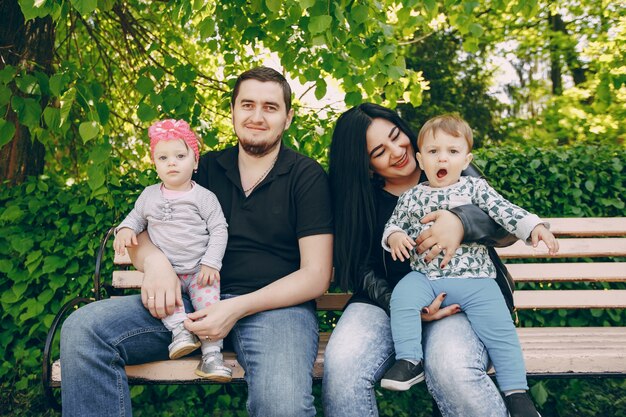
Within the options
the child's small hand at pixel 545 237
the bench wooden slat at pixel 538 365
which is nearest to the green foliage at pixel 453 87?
the bench wooden slat at pixel 538 365

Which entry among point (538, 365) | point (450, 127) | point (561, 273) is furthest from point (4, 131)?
point (561, 273)

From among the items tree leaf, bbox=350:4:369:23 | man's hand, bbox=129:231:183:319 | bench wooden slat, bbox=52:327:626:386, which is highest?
tree leaf, bbox=350:4:369:23

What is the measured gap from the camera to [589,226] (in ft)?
11.2

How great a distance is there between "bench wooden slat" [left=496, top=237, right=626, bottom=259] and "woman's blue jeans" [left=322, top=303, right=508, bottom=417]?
105 centimetres

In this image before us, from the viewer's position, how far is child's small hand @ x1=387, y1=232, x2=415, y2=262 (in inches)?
98.1

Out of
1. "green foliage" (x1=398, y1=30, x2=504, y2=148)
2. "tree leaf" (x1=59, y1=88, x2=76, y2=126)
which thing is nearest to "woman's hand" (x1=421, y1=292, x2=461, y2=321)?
"tree leaf" (x1=59, y1=88, x2=76, y2=126)

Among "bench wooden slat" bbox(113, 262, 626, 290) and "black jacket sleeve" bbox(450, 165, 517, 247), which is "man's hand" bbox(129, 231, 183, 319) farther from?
"black jacket sleeve" bbox(450, 165, 517, 247)

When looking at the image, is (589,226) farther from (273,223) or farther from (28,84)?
(28,84)

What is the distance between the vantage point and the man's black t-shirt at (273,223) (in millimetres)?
2760

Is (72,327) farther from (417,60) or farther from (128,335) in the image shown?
(417,60)

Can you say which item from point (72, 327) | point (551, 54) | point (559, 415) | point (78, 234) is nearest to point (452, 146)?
point (72, 327)

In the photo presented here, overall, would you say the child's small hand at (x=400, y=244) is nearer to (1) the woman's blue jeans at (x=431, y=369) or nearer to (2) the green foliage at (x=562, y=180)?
(1) the woman's blue jeans at (x=431, y=369)

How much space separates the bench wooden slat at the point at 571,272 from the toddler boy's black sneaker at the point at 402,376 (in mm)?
1290

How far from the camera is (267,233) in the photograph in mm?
2797
